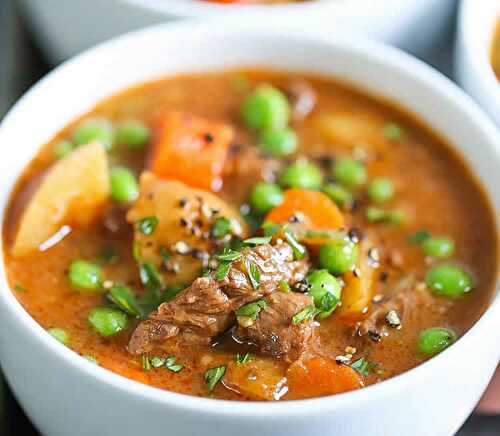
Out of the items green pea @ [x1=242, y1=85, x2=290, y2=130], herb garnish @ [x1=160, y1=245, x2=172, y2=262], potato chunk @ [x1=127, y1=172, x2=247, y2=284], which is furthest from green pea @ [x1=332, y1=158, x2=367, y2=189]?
herb garnish @ [x1=160, y1=245, x2=172, y2=262]

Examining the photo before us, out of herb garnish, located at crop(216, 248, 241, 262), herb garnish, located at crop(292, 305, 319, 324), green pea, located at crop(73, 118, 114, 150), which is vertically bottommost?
green pea, located at crop(73, 118, 114, 150)

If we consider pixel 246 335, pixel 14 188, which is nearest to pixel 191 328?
pixel 246 335

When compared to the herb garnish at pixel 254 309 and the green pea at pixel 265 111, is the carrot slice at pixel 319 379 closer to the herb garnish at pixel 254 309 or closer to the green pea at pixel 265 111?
the herb garnish at pixel 254 309

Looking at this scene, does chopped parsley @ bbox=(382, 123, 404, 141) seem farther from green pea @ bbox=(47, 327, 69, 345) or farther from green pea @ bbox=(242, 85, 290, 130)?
green pea @ bbox=(47, 327, 69, 345)

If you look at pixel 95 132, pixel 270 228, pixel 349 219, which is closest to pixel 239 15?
pixel 95 132

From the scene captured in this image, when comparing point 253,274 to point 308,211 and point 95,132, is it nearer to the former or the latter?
point 308,211

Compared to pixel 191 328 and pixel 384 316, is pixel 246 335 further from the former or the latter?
pixel 384 316
